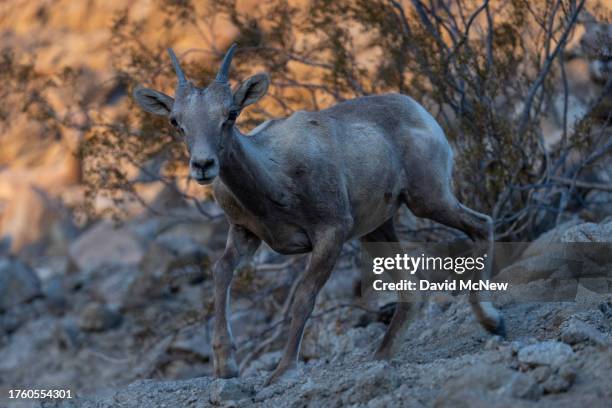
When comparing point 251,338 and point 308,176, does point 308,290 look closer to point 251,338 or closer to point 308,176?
point 308,176

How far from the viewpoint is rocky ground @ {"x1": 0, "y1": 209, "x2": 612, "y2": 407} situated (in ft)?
19.1

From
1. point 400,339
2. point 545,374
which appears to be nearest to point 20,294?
point 400,339

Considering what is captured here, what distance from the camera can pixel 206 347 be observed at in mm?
14719

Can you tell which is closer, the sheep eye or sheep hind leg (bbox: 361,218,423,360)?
the sheep eye

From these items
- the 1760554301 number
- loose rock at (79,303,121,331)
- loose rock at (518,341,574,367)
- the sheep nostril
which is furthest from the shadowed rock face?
loose rock at (518,341,574,367)

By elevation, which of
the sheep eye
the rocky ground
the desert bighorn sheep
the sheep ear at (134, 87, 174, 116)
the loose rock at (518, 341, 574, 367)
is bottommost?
the rocky ground

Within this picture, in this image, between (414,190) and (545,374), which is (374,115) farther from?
(545,374)

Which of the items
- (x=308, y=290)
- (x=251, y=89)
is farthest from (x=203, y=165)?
(x=308, y=290)

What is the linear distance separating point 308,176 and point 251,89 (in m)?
0.78

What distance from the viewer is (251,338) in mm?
12180

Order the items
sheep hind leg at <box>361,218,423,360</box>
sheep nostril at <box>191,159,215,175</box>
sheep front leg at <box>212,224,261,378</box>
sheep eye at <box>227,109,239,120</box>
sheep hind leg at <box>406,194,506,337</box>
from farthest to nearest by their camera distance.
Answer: sheep hind leg at <box>361,218,423,360</box>
sheep hind leg at <box>406,194,506,337</box>
sheep front leg at <box>212,224,261,378</box>
sheep eye at <box>227,109,239,120</box>
sheep nostril at <box>191,159,215,175</box>

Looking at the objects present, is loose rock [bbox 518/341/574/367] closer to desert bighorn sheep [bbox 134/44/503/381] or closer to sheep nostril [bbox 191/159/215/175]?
desert bighorn sheep [bbox 134/44/503/381]

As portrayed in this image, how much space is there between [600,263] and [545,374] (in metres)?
3.76

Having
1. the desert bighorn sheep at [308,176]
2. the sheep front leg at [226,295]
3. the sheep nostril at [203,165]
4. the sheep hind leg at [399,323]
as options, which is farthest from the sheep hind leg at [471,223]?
the sheep nostril at [203,165]
